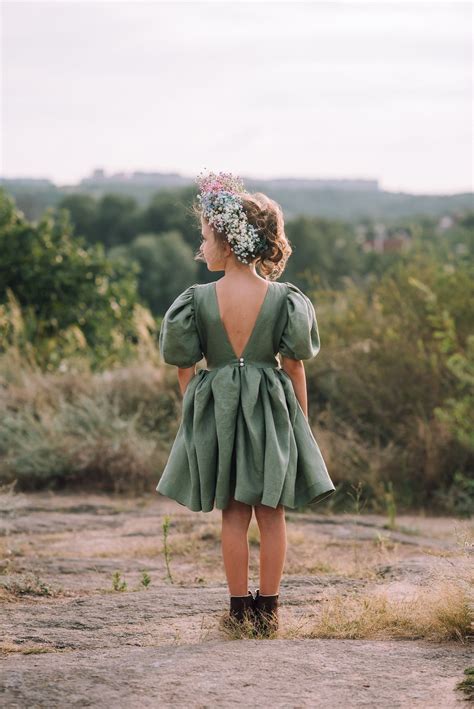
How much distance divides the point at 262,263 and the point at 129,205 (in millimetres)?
44371

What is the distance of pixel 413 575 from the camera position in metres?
5.38

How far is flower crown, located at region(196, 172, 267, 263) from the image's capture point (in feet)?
14.4

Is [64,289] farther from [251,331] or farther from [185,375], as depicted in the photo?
[251,331]

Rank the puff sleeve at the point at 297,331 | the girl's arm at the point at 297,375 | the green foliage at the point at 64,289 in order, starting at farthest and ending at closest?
1. the green foliage at the point at 64,289
2. the girl's arm at the point at 297,375
3. the puff sleeve at the point at 297,331

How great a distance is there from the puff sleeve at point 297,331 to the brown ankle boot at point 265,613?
3.32 feet

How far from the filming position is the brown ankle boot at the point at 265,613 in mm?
4293

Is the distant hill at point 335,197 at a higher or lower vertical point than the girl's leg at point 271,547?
higher

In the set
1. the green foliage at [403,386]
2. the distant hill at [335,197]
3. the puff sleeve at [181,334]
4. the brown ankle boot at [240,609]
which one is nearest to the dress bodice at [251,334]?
the puff sleeve at [181,334]

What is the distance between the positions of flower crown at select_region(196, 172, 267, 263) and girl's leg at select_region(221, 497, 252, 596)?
104 cm

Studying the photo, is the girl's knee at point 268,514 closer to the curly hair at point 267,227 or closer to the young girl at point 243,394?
the young girl at point 243,394

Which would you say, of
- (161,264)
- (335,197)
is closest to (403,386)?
(161,264)

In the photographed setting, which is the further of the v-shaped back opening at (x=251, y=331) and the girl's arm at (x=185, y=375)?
the girl's arm at (x=185, y=375)

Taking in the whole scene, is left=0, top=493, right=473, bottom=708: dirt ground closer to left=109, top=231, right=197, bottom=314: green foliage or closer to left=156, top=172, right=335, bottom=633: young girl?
left=156, top=172, right=335, bottom=633: young girl

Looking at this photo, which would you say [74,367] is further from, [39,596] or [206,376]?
[206,376]
